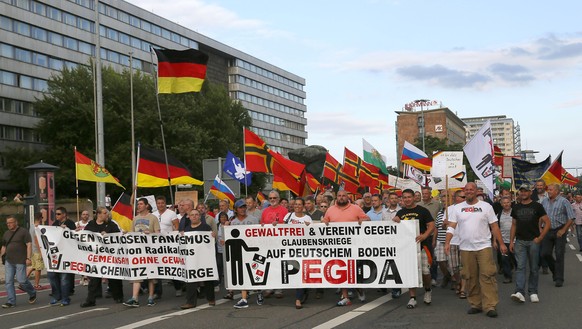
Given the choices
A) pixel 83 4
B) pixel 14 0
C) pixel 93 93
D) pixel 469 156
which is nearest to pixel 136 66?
pixel 83 4

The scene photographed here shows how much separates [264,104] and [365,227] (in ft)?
330

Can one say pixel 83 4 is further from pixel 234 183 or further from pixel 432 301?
pixel 432 301

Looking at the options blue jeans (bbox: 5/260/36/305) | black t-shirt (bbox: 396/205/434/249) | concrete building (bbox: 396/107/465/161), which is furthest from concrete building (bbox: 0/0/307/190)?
concrete building (bbox: 396/107/465/161)

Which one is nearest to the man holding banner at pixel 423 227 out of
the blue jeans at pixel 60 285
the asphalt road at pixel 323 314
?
the asphalt road at pixel 323 314

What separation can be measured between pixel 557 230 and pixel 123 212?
9.72 m

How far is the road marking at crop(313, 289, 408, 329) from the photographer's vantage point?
9.33 metres

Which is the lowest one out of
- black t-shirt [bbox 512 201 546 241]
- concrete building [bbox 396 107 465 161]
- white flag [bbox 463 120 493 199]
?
black t-shirt [bbox 512 201 546 241]

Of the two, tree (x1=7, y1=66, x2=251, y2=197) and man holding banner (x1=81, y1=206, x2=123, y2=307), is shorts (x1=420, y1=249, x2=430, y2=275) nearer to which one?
man holding banner (x1=81, y1=206, x2=123, y2=307)

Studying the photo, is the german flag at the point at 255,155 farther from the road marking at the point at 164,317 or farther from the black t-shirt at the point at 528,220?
the black t-shirt at the point at 528,220

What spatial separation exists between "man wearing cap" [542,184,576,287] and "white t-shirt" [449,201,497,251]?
10.4 feet

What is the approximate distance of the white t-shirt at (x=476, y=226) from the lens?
9.78m

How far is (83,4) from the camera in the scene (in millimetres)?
68812

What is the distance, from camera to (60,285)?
12891 millimetres

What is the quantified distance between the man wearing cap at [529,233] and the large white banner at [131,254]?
4.57 metres
